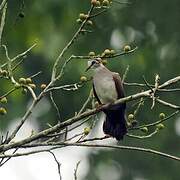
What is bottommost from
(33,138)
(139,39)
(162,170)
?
(162,170)

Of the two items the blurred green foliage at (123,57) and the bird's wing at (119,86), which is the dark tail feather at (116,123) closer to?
the bird's wing at (119,86)

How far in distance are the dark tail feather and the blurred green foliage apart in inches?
321

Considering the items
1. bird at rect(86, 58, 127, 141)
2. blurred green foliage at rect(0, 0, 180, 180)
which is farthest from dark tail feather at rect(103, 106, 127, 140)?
blurred green foliage at rect(0, 0, 180, 180)

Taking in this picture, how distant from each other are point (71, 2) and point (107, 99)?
27.9 feet

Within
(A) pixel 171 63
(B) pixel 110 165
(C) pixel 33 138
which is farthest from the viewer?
(B) pixel 110 165

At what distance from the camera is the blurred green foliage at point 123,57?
16.4 meters

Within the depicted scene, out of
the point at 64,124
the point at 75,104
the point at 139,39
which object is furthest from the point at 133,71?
the point at 64,124

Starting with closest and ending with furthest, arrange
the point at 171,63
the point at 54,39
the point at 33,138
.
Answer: the point at 33,138
the point at 54,39
the point at 171,63

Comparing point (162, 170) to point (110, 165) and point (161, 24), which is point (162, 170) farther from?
point (161, 24)

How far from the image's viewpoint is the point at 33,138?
588 centimetres

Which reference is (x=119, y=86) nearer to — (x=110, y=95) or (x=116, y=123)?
(x=110, y=95)

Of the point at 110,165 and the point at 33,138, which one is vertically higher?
the point at 33,138

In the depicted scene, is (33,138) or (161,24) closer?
(33,138)

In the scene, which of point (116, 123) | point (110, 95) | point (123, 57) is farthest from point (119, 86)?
point (123, 57)
